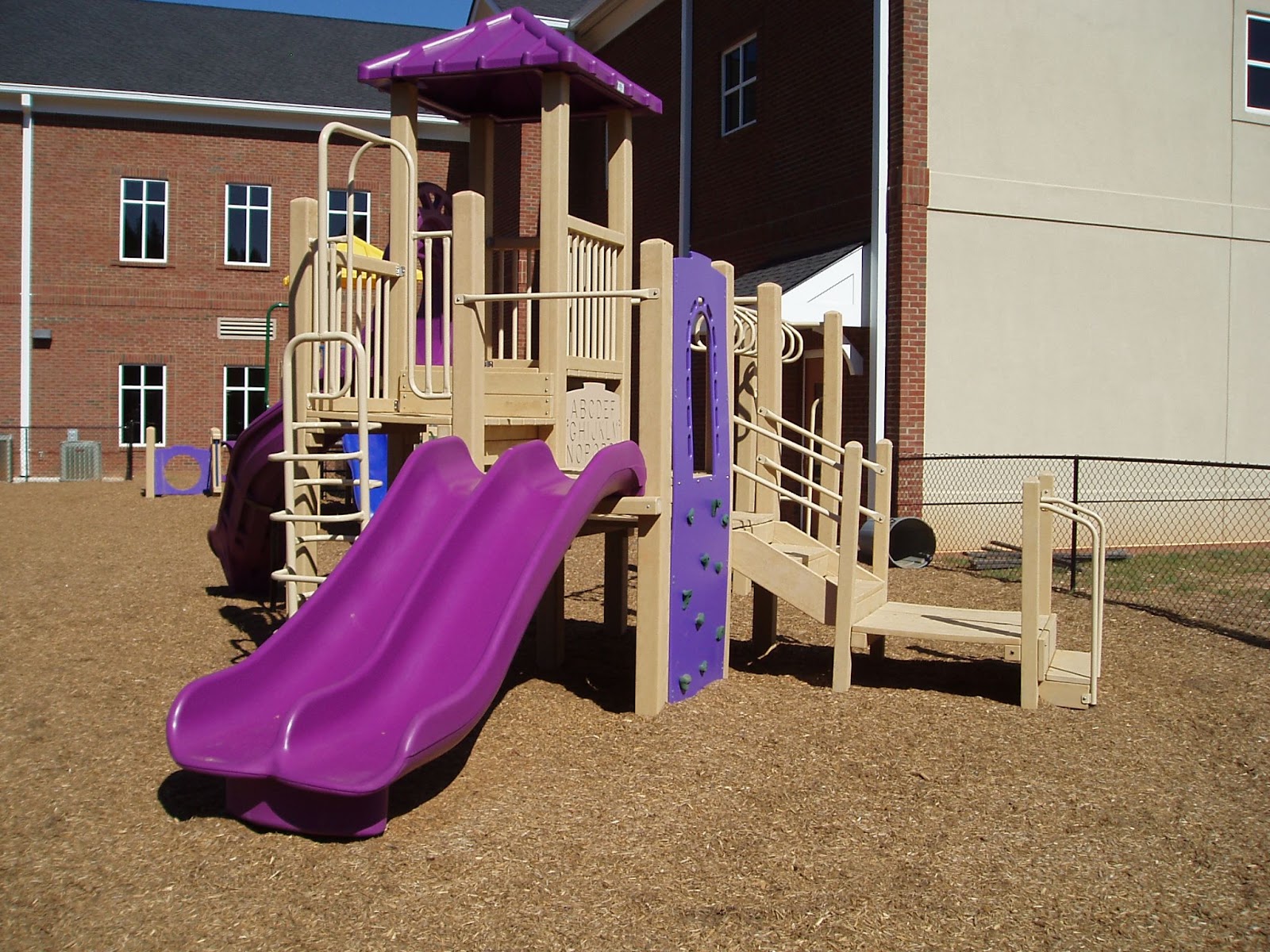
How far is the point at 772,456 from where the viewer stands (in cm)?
874

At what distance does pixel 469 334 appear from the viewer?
251 inches

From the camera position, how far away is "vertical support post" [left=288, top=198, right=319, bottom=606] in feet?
23.5

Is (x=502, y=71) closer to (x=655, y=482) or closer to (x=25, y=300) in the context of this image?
(x=655, y=482)

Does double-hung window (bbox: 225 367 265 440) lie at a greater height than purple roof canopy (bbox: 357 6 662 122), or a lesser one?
lesser

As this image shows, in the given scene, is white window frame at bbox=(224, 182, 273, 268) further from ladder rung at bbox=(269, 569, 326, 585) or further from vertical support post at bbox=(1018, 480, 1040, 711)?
vertical support post at bbox=(1018, 480, 1040, 711)

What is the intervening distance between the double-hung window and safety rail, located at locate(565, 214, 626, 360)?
1998 cm

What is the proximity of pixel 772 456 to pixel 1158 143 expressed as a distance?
8.89 metres

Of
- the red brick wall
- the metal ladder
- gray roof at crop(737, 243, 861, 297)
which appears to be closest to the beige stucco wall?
gray roof at crop(737, 243, 861, 297)

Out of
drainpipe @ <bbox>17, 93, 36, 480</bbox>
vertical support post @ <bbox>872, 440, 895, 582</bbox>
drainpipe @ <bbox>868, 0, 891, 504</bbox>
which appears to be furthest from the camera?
→ drainpipe @ <bbox>17, 93, 36, 480</bbox>

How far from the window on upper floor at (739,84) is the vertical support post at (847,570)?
10316 mm

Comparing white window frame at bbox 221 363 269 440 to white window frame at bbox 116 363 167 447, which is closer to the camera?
white window frame at bbox 116 363 167 447

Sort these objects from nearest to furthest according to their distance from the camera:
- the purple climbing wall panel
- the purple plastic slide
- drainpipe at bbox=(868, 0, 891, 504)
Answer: the purple climbing wall panel
the purple plastic slide
drainpipe at bbox=(868, 0, 891, 504)

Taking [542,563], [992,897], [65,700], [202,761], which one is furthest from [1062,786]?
[65,700]

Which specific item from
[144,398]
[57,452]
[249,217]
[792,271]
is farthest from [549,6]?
[57,452]
